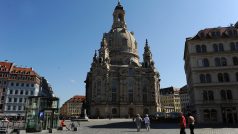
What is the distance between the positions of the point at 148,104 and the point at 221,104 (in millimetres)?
51126

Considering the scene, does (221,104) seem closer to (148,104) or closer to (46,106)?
(46,106)

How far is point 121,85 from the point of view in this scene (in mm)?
91500

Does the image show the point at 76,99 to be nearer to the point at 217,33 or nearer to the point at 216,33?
the point at 216,33

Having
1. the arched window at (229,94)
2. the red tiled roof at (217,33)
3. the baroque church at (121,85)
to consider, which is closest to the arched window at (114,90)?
the baroque church at (121,85)

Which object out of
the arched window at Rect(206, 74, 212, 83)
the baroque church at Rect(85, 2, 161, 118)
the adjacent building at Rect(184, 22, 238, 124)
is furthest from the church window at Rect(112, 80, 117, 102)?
the arched window at Rect(206, 74, 212, 83)

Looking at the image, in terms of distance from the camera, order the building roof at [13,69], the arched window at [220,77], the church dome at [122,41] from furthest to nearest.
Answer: the church dome at [122,41] < the building roof at [13,69] < the arched window at [220,77]

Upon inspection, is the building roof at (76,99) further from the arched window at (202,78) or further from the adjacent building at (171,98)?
the arched window at (202,78)

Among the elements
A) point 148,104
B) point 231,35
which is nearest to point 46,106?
point 231,35

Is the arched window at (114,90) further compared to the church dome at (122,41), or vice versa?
the church dome at (122,41)

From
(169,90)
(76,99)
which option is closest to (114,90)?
(169,90)

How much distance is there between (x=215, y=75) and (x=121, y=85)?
51026 millimetres

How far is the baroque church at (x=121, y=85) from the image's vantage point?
8794 centimetres

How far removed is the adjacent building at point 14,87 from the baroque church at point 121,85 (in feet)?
78.2

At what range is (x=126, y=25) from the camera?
393 ft
